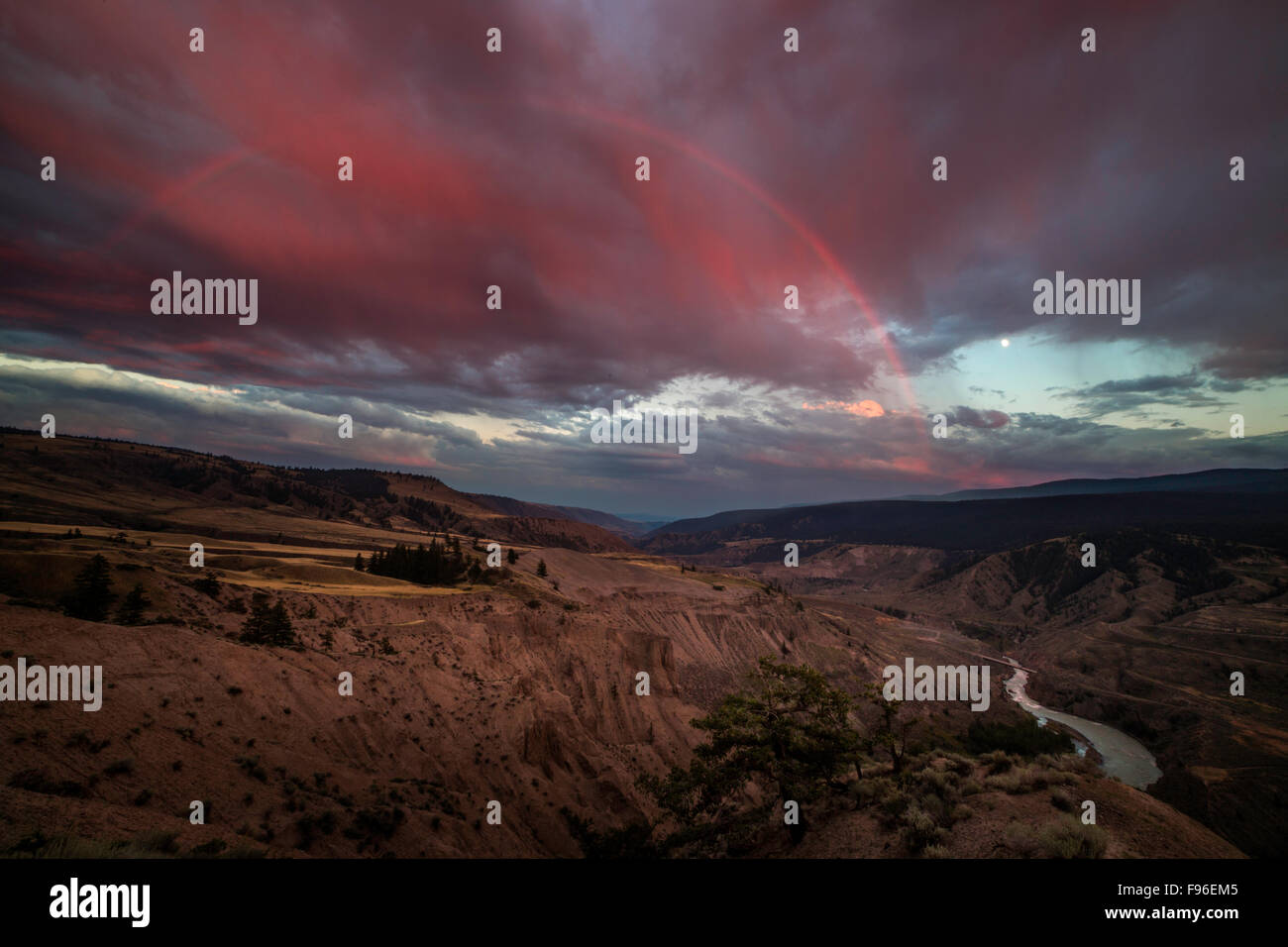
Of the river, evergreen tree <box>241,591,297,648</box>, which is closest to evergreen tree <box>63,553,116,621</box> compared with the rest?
evergreen tree <box>241,591,297,648</box>

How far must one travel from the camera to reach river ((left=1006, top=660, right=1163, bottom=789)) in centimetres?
6581

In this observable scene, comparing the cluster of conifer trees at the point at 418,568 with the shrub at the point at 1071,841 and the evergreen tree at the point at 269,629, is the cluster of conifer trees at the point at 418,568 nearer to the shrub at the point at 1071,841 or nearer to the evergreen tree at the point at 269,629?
the evergreen tree at the point at 269,629

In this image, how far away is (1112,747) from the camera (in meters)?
76.2

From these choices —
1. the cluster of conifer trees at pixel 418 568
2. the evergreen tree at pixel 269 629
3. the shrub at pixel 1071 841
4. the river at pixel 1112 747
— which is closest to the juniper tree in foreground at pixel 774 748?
the shrub at pixel 1071 841

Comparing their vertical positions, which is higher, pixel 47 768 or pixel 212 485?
pixel 212 485

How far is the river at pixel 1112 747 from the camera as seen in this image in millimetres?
65812

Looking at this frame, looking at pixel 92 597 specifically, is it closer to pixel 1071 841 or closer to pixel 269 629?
pixel 269 629

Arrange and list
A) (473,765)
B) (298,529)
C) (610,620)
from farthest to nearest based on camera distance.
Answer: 1. (298,529)
2. (610,620)
3. (473,765)

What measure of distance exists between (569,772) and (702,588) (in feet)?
264

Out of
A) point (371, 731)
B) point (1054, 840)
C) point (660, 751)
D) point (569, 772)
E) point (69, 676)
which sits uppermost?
point (69, 676)

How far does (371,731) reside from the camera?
28.1 m

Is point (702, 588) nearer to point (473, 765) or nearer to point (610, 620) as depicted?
point (610, 620)

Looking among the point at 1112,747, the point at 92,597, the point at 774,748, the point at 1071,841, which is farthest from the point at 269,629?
the point at 1112,747
